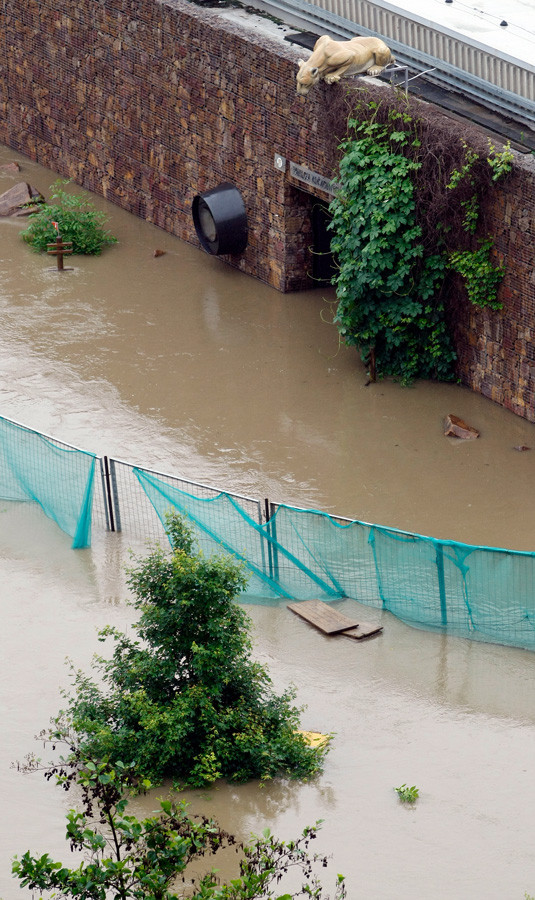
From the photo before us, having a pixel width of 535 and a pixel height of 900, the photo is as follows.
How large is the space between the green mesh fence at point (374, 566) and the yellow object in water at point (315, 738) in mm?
1973

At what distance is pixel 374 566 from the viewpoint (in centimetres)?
1277

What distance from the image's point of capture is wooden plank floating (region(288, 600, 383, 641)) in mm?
12570

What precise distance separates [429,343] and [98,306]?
519cm

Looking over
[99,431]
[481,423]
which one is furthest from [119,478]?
[481,423]

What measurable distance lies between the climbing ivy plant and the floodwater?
642mm

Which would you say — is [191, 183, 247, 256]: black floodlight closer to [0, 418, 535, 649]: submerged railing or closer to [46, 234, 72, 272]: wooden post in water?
[46, 234, 72, 272]: wooden post in water

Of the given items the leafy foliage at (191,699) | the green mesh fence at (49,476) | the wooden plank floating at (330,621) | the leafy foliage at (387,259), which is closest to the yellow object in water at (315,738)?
the leafy foliage at (191,699)

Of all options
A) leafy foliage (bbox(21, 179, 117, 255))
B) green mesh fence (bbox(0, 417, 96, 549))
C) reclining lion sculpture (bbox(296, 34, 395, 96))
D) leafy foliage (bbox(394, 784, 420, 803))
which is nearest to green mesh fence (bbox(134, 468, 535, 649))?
green mesh fence (bbox(0, 417, 96, 549))

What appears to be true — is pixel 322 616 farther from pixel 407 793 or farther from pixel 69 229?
pixel 69 229

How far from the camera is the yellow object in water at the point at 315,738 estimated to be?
10.9 metres

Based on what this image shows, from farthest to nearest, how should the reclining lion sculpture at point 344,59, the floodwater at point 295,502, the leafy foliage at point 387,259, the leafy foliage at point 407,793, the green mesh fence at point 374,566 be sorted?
1. the reclining lion sculpture at point 344,59
2. the leafy foliage at point 387,259
3. the green mesh fence at point 374,566
4. the leafy foliage at point 407,793
5. the floodwater at point 295,502

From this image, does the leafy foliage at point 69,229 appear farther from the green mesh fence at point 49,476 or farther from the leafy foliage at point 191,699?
the leafy foliage at point 191,699

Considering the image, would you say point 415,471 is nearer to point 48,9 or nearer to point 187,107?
point 187,107

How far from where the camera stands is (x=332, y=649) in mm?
12445
